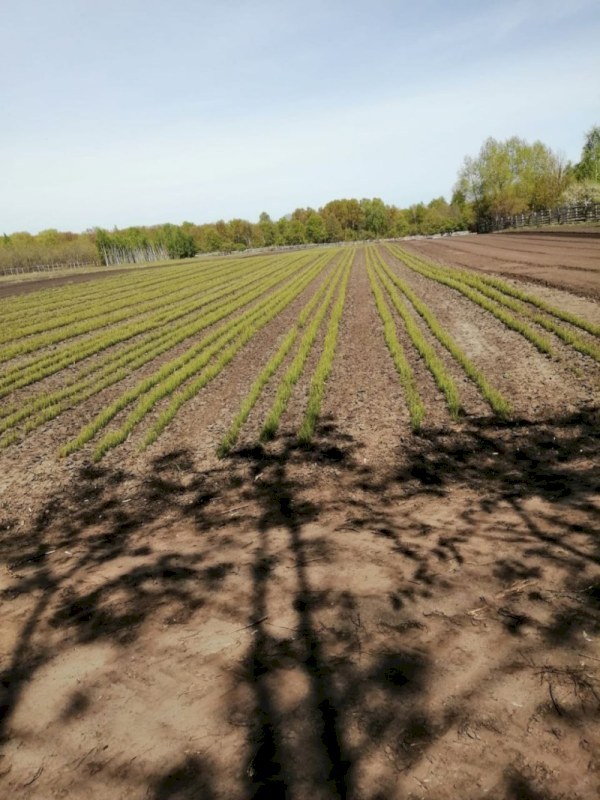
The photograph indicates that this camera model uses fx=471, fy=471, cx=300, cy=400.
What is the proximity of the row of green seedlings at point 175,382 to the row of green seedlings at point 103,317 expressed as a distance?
6.98 metres

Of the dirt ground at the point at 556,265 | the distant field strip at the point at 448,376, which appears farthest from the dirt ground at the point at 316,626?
the dirt ground at the point at 556,265

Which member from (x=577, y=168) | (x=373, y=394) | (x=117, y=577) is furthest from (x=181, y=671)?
(x=577, y=168)

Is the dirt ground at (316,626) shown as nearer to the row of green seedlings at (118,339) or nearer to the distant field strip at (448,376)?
the distant field strip at (448,376)

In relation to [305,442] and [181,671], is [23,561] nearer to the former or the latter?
[181,671]

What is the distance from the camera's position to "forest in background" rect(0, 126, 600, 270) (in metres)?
77.4

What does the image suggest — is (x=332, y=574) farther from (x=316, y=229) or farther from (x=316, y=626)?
(x=316, y=229)

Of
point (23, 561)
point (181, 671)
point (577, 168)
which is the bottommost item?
point (23, 561)

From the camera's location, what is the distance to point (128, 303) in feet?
98.0

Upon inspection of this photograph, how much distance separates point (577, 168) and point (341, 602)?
98.0 metres

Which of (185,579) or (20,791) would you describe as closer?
(20,791)

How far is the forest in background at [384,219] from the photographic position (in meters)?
77.4

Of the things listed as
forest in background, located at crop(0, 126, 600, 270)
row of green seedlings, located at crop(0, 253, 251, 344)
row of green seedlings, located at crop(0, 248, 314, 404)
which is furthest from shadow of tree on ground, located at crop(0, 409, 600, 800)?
forest in background, located at crop(0, 126, 600, 270)

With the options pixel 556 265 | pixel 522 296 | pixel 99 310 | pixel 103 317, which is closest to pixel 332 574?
pixel 522 296

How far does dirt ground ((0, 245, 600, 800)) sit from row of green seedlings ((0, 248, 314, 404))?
27.4ft
